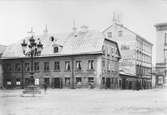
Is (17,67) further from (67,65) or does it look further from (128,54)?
(128,54)

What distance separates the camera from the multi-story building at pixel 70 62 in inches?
962

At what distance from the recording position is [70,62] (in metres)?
25.5

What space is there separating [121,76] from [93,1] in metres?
19.6

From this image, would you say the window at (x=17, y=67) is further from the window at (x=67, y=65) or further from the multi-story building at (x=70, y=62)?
the window at (x=67, y=65)

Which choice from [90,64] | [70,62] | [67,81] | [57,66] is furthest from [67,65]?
[90,64]

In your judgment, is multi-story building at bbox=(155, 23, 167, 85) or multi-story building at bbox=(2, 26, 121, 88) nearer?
multi-story building at bbox=(155, 23, 167, 85)

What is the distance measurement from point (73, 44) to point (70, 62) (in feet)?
4.79

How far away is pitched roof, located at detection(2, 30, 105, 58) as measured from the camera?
24469 millimetres

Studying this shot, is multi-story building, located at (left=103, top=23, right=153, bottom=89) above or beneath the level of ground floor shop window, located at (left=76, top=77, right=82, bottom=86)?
above

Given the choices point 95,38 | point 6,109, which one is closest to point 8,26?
point 6,109

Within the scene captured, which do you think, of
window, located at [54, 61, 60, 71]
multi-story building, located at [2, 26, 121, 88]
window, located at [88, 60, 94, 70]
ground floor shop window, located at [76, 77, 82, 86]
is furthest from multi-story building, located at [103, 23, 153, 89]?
window, located at [54, 61, 60, 71]

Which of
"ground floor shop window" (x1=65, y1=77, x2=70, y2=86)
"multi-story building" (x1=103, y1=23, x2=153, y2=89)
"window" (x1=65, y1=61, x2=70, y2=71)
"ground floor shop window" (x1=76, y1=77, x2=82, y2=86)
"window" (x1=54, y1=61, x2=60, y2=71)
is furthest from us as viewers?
"multi-story building" (x1=103, y1=23, x2=153, y2=89)

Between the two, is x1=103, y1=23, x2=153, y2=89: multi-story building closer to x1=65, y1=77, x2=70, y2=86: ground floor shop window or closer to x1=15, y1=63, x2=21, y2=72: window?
x1=65, y1=77, x2=70, y2=86: ground floor shop window

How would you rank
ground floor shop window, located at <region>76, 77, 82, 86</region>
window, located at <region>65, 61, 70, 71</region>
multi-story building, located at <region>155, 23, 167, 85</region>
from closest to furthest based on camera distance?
multi-story building, located at <region>155, 23, 167, 85</region> < ground floor shop window, located at <region>76, 77, 82, 86</region> < window, located at <region>65, 61, 70, 71</region>
